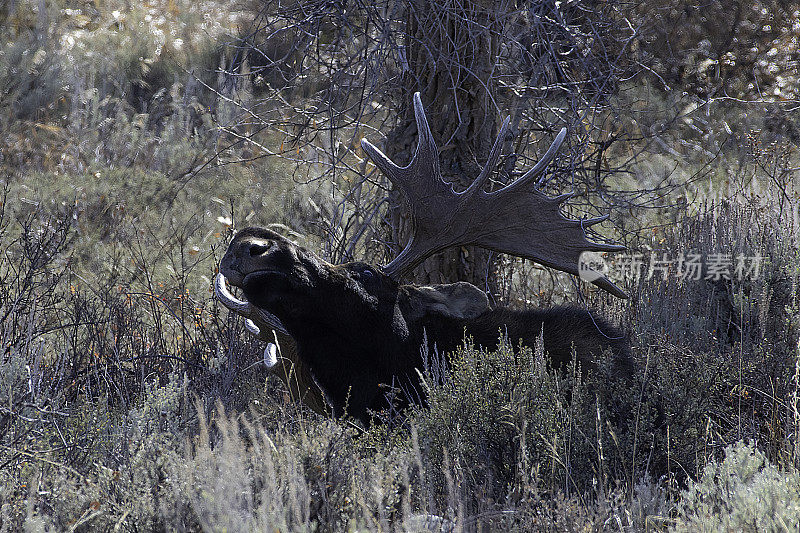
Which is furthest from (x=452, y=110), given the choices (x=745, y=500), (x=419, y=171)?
(x=745, y=500)

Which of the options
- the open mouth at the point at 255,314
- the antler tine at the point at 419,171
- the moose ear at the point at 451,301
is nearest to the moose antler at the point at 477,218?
the antler tine at the point at 419,171

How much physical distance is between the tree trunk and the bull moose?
3.99 feet

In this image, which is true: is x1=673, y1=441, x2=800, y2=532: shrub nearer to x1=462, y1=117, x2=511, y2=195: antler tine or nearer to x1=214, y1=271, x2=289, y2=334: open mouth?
x1=462, y1=117, x2=511, y2=195: antler tine

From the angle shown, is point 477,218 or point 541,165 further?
point 477,218

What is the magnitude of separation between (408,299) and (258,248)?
0.97 metres

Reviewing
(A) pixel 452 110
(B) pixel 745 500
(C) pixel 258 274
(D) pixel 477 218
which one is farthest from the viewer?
(A) pixel 452 110

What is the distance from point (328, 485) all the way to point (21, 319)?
351cm

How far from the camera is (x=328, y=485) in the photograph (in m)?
3.41

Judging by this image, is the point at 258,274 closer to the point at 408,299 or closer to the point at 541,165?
the point at 408,299

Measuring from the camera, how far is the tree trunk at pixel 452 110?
20.6ft

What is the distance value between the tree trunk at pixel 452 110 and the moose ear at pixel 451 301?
4.61 feet

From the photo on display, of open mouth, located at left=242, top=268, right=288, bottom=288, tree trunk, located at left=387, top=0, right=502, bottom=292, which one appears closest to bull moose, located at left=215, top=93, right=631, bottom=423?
open mouth, located at left=242, top=268, right=288, bottom=288

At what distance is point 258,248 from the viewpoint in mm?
4312

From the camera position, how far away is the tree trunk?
6.28 m
